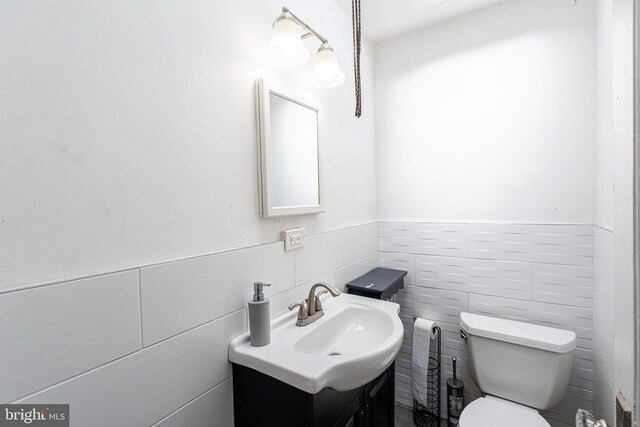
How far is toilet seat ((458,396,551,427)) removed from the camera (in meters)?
1.20


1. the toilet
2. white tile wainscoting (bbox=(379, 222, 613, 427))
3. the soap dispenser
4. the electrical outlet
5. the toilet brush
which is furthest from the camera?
the toilet brush

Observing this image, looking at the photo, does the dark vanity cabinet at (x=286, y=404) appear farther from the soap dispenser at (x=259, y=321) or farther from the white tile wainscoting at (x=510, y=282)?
the white tile wainscoting at (x=510, y=282)

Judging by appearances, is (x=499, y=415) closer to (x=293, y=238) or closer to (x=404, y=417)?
(x=404, y=417)

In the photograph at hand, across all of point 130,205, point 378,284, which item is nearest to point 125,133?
point 130,205

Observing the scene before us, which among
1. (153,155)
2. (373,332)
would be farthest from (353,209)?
(153,155)

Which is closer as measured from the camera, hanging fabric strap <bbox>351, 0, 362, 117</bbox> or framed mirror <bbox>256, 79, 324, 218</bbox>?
framed mirror <bbox>256, 79, 324, 218</bbox>

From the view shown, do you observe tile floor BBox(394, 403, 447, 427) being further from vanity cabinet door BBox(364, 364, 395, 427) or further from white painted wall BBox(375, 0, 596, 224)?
white painted wall BBox(375, 0, 596, 224)

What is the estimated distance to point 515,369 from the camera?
135cm

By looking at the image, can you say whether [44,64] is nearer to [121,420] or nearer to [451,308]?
[121,420]

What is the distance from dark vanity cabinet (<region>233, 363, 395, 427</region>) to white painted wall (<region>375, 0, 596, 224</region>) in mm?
1169

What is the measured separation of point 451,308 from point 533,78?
4.34 feet

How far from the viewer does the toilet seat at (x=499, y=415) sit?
120 centimetres

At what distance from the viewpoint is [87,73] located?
2.07ft

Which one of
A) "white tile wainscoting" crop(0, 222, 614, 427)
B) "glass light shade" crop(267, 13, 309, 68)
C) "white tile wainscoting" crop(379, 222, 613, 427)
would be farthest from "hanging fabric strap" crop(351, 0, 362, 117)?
"white tile wainscoting" crop(379, 222, 613, 427)
